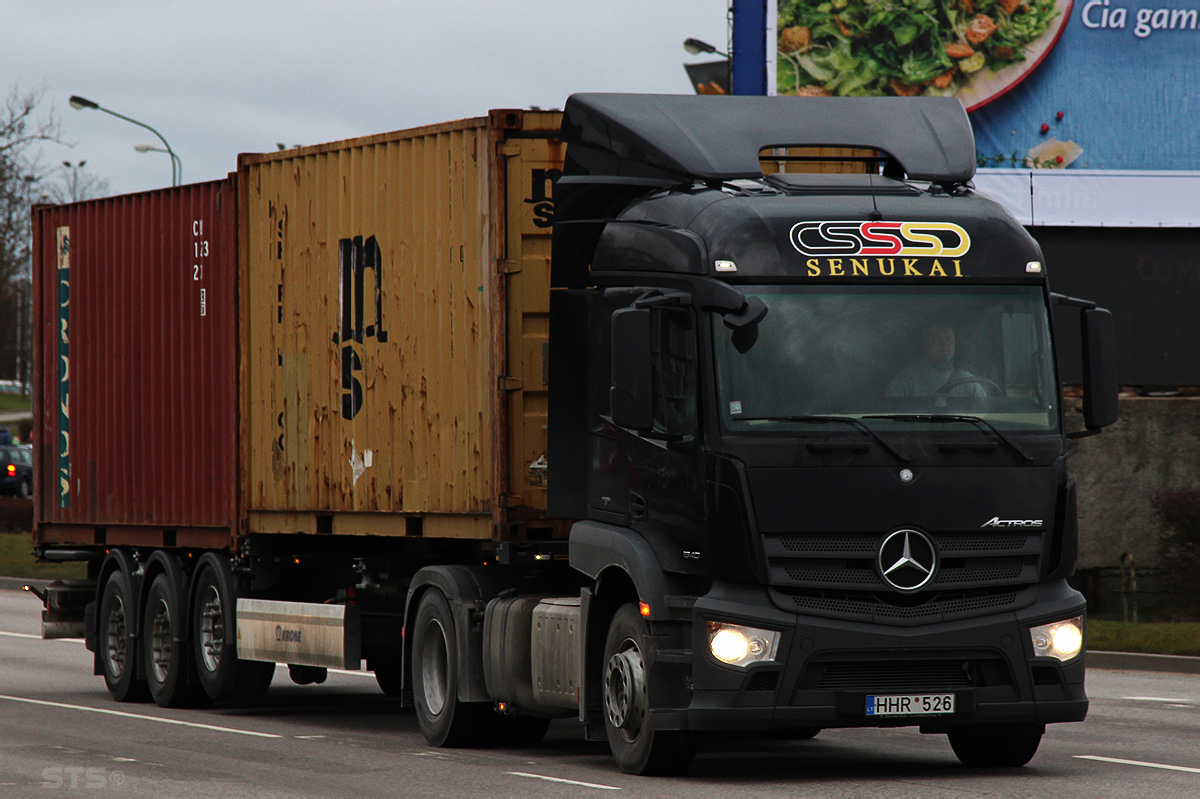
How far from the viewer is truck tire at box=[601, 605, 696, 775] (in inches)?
417

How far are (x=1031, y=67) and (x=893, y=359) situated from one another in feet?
61.7

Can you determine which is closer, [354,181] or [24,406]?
[354,181]

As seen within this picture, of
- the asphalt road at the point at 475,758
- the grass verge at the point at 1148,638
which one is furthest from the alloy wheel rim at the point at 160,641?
the grass verge at the point at 1148,638

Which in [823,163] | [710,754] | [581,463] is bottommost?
[710,754]

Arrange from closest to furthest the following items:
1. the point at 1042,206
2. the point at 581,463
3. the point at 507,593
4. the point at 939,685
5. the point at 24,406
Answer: the point at 939,685, the point at 581,463, the point at 507,593, the point at 1042,206, the point at 24,406

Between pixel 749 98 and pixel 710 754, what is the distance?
403 cm

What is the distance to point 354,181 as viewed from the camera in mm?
14148

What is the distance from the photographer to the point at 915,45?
28.3 m

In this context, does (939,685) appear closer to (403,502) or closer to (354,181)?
(403,502)

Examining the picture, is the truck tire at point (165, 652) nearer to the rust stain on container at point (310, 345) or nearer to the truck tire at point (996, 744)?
the rust stain on container at point (310, 345)

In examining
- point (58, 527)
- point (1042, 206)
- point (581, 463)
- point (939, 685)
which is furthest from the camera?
point (1042, 206)

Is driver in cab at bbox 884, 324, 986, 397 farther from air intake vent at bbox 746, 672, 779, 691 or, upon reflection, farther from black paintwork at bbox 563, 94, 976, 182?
air intake vent at bbox 746, 672, 779, 691

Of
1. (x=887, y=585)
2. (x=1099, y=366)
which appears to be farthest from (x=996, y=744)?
(x=1099, y=366)

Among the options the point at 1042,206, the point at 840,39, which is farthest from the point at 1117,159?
the point at 840,39
